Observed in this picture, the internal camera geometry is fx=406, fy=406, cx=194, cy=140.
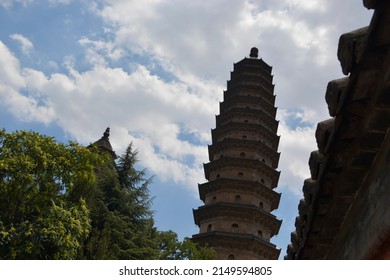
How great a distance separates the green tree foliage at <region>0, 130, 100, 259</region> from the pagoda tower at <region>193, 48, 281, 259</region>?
10976 millimetres

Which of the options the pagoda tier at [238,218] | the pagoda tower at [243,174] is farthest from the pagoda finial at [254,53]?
the pagoda tier at [238,218]

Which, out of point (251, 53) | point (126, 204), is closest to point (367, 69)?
point (126, 204)

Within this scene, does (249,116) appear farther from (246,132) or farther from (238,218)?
(238,218)

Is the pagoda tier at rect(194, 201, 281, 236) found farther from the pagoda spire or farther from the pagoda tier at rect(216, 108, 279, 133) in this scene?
the pagoda spire

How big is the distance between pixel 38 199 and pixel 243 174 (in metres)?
14.5

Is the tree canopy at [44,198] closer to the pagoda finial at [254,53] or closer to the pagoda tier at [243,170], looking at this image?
the pagoda tier at [243,170]

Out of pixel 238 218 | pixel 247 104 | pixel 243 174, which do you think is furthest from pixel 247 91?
pixel 238 218

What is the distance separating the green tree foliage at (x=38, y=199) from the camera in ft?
33.4

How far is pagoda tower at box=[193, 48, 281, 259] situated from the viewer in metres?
21.0

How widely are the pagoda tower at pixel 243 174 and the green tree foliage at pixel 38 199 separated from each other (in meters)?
11.0

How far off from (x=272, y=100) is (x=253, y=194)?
8.43 meters

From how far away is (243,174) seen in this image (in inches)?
929

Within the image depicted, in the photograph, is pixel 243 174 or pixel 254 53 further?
pixel 254 53

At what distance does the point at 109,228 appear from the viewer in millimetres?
15641
